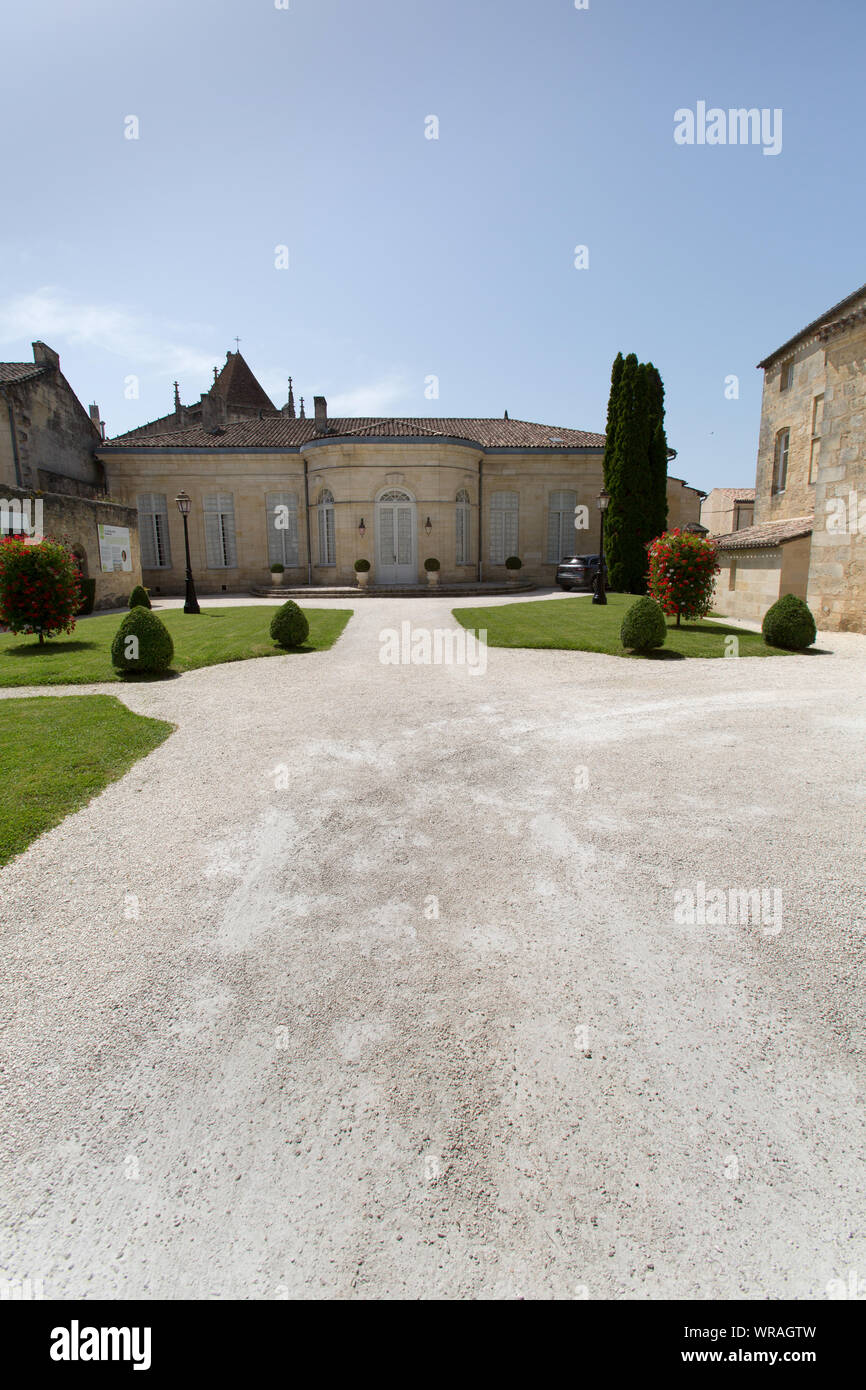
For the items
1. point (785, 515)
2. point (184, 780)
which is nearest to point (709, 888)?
point (184, 780)

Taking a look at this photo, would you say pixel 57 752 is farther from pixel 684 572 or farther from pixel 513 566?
pixel 513 566

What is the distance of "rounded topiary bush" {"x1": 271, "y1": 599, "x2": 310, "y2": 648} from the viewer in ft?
42.4

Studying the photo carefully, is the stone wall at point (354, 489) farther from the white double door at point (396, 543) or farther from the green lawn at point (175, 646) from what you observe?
the green lawn at point (175, 646)

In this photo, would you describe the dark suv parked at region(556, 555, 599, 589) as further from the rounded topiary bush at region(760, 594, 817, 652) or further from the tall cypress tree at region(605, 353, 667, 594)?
the rounded topiary bush at region(760, 594, 817, 652)

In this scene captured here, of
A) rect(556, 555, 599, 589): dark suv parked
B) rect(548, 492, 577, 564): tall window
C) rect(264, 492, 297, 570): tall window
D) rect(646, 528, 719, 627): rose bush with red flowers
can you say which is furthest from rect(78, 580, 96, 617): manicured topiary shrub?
rect(548, 492, 577, 564): tall window

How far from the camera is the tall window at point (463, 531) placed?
27703 millimetres

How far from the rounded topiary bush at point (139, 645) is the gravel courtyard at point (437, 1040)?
205 inches

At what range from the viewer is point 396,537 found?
27172 millimetres

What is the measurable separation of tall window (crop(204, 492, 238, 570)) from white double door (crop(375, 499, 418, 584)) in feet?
20.7

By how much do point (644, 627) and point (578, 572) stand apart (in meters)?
14.3

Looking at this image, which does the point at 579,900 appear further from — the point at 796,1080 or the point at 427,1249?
the point at 427,1249

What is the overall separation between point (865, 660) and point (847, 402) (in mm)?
6207

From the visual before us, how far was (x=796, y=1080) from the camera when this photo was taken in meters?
2.64
